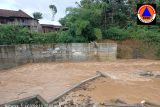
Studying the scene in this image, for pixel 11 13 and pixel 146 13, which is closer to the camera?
pixel 146 13

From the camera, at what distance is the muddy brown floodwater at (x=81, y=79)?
299 inches

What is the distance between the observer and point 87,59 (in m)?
14.9

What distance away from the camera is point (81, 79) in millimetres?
9969

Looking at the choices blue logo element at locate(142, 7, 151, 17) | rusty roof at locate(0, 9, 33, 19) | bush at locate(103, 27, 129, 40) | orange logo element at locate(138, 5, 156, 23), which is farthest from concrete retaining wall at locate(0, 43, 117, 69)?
rusty roof at locate(0, 9, 33, 19)

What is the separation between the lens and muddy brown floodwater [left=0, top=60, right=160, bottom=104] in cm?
759

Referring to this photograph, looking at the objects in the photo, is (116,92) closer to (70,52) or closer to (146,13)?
(146,13)

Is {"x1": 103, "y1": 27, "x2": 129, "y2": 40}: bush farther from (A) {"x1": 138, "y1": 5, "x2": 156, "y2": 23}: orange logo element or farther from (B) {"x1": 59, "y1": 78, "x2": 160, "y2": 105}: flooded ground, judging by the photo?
(A) {"x1": 138, "y1": 5, "x2": 156, "y2": 23}: orange logo element

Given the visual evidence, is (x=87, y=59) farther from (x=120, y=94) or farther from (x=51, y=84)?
(x=120, y=94)

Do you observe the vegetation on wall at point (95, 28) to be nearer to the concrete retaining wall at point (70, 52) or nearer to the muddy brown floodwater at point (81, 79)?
the concrete retaining wall at point (70, 52)

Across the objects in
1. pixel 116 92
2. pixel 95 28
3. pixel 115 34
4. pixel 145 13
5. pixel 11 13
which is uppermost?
pixel 11 13

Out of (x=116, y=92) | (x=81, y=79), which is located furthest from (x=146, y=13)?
(x=81, y=79)

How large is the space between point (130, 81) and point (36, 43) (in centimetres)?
734

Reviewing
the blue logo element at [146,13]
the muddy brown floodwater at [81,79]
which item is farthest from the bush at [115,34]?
the blue logo element at [146,13]

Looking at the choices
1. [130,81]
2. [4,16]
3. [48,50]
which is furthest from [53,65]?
[4,16]
